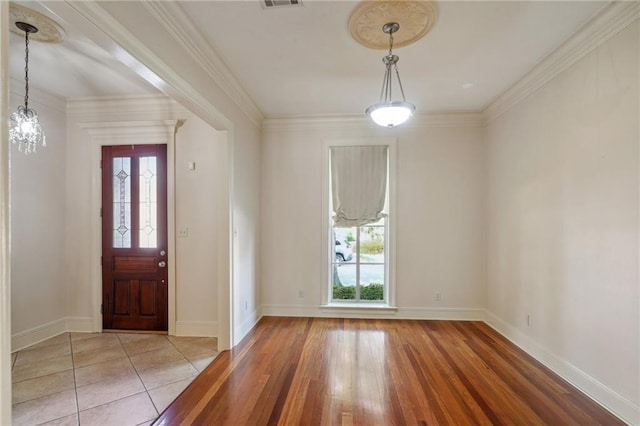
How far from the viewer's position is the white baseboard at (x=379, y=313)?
13.6 feet

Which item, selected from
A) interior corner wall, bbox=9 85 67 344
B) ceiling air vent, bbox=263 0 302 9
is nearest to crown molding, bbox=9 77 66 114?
interior corner wall, bbox=9 85 67 344

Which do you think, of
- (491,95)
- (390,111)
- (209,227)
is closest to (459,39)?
(390,111)

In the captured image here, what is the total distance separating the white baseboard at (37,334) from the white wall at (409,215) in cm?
255

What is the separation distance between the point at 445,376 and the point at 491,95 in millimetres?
3220

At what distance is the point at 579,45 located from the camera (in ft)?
7.99

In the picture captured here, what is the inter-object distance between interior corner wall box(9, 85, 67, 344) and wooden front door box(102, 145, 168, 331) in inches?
21.3

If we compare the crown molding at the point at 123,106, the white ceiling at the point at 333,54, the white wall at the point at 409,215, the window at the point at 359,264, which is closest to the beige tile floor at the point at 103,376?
the white wall at the point at 409,215

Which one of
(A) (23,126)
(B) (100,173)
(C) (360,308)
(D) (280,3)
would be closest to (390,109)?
(D) (280,3)

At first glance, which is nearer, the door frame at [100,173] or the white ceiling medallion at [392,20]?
the white ceiling medallion at [392,20]

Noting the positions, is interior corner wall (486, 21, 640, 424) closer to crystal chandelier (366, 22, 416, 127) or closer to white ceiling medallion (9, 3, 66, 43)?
crystal chandelier (366, 22, 416, 127)

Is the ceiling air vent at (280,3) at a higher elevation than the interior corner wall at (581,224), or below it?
higher

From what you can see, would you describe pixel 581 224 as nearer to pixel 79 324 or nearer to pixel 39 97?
pixel 79 324

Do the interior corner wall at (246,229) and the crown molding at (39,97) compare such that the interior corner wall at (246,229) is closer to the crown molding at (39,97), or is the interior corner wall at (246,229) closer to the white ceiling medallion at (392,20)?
the white ceiling medallion at (392,20)

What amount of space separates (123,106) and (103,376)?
10.00 ft
